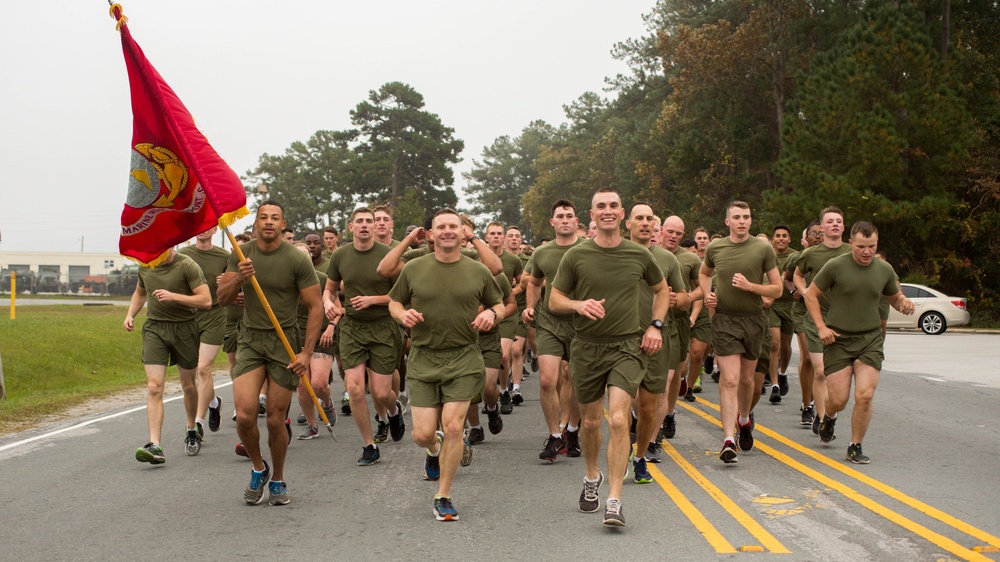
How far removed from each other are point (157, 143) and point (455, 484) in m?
3.70

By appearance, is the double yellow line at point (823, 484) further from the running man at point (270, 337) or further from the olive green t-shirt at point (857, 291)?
the running man at point (270, 337)

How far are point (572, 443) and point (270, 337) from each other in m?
3.35

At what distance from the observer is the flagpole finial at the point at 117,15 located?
937 centimetres

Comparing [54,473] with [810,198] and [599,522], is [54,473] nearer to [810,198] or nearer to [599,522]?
[599,522]

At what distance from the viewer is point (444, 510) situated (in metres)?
7.41

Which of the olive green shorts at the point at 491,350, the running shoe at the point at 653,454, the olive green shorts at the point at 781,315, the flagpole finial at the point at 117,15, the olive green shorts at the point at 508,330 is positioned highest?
the flagpole finial at the point at 117,15

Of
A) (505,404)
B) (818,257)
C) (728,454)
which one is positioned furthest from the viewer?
(505,404)

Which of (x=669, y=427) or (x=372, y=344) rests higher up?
(x=372, y=344)

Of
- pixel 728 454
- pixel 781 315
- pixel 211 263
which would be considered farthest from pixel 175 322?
pixel 781 315

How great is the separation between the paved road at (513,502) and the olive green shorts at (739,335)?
3.08ft

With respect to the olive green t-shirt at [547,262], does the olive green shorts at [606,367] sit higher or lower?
lower

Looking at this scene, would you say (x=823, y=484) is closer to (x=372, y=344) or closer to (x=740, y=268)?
(x=740, y=268)

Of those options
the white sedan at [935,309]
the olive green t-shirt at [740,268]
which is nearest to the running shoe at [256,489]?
the olive green t-shirt at [740,268]

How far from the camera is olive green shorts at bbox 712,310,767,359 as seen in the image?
33.8ft
